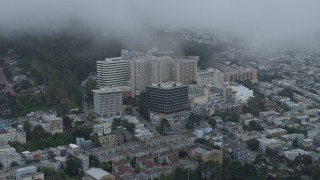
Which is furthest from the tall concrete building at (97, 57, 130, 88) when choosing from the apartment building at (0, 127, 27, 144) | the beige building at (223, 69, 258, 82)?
the apartment building at (0, 127, 27, 144)

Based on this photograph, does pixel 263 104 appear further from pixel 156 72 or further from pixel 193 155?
pixel 193 155

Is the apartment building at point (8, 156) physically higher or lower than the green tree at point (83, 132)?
lower

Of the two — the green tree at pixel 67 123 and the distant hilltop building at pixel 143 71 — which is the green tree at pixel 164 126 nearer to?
the green tree at pixel 67 123

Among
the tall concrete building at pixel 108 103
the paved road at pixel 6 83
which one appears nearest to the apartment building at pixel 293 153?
the tall concrete building at pixel 108 103

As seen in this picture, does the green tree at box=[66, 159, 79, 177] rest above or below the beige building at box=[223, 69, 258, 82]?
below

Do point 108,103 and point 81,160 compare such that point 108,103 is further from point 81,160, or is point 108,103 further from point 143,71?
point 81,160

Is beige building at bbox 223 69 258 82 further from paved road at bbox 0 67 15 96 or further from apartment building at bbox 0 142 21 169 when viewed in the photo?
apartment building at bbox 0 142 21 169

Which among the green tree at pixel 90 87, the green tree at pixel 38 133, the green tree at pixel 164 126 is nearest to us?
the green tree at pixel 38 133
